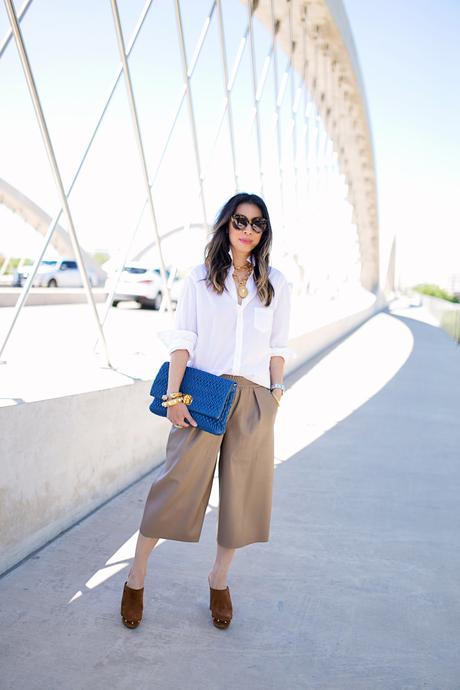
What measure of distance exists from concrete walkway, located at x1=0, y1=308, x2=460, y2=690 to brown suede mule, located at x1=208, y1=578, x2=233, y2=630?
0.05 metres

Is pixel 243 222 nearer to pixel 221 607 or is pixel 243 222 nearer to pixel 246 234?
pixel 246 234

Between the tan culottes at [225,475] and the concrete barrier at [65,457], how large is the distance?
27.2 inches

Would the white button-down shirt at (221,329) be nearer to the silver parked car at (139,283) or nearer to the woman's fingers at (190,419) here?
the woman's fingers at (190,419)

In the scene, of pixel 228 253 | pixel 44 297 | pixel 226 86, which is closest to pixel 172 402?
pixel 228 253

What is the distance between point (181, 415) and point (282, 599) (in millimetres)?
957

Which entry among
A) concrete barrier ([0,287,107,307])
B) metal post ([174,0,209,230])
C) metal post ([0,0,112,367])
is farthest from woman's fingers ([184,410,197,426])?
concrete barrier ([0,287,107,307])

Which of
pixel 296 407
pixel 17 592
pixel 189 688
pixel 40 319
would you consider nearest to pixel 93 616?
pixel 17 592

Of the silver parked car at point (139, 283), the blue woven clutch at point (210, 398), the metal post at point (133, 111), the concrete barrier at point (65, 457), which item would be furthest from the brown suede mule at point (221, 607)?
the silver parked car at point (139, 283)

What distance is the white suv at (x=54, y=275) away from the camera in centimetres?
2344

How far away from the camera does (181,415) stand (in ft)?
8.13

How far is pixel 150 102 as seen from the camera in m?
6.98

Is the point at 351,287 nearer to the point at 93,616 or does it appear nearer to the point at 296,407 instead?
the point at 296,407

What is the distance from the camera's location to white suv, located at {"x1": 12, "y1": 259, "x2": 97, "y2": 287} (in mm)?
23438

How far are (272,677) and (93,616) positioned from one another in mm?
715
